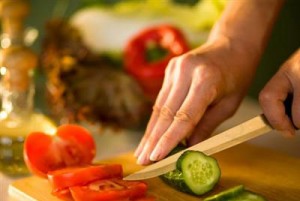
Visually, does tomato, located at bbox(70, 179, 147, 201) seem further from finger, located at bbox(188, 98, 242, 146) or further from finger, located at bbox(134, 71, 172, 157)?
finger, located at bbox(188, 98, 242, 146)

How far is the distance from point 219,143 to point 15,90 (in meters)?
0.50

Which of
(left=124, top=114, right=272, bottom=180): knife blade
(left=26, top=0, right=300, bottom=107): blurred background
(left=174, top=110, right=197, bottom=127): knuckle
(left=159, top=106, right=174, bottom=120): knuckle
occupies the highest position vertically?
(left=26, top=0, right=300, bottom=107): blurred background

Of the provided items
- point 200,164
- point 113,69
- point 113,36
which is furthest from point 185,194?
point 113,36

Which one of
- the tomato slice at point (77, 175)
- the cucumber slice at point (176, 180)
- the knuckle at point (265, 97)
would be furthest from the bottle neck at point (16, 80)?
the knuckle at point (265, 97)

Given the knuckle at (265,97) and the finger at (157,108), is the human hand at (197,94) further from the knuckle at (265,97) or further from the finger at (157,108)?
the knuckle at (265,97)

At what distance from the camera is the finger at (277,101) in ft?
3.67

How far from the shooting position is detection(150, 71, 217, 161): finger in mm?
1155

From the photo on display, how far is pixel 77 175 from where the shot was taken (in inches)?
43.4

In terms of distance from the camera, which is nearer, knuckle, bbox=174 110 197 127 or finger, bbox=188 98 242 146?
knuckle, bbox=174 110 197 127

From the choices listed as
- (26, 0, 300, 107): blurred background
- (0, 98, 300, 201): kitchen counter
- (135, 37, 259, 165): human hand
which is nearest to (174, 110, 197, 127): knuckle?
(135, 37, 259, 165): human hand

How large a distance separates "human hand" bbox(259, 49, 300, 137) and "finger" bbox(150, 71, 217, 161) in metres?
0.11

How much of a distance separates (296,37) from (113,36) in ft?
1.67

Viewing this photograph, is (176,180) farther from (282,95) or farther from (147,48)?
(147,48)

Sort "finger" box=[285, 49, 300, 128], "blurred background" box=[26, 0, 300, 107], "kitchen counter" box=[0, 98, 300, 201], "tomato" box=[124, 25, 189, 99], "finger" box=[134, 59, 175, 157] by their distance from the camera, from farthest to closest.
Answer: "blurred background" box=[26, 0, 300, 107] → "tomato" box=[124, 25, 189, 99] → "kitchen counter" box=[0, 98, 300, 201] → "finger" box=[134, 59, 175, 157] → "finger" box=[285, 49, 300, 128]
